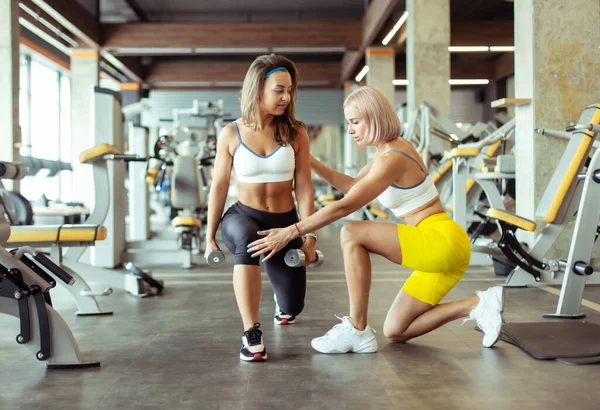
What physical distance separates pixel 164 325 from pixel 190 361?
2.75 ft

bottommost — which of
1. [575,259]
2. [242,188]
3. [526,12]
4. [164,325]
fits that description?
[164,325]

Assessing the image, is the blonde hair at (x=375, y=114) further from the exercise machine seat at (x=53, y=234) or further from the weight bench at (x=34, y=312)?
the exercise machine seat at (x=53, y=234)

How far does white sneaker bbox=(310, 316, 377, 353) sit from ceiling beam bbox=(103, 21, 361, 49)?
459 inches

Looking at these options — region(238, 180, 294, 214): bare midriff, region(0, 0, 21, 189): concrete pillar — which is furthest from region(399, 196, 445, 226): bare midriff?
region(0, 0, 21, 189): concrete pillar

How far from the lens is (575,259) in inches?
132

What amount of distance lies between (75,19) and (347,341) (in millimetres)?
11233

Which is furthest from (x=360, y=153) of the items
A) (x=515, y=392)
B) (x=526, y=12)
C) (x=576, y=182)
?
(x=515, y=392)

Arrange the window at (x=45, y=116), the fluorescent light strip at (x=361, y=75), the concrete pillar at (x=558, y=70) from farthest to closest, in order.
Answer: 1. the fluorescent light strip at (x=361, y=75)
2. the window at (x=45, y=116)
3. the concrete pillar at (x=558, y=70)

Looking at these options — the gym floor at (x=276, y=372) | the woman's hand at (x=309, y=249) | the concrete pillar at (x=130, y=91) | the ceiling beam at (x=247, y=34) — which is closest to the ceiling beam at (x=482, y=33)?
the ceiling beam at (x=247, y=34)

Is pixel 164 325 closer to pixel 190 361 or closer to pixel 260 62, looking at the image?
pixel 190 361

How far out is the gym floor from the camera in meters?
2.16

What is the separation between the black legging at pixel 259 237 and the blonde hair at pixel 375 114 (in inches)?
22.1

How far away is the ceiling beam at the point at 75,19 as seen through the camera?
36.5 ft

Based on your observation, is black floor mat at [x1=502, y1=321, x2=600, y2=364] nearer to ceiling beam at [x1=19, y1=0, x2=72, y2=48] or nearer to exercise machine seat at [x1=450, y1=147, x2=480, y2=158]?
exercise machine seat at [x1=450, y1=147, x2=480, y2=158]
